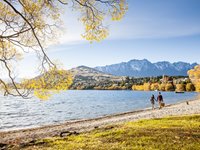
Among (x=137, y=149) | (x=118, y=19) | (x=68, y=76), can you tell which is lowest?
(x=137, y=149)

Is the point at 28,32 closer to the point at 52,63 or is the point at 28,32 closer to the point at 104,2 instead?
the point at 52,63

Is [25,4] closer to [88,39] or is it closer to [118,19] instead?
[88,39]

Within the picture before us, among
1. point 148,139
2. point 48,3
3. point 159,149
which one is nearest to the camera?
point 159,149

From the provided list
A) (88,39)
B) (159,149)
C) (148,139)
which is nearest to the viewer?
(159,149)

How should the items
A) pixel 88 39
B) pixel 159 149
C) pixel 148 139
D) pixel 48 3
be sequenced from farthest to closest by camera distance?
pixel 88 39, pixel 48 3, pixel 148 139, pixel 159 149

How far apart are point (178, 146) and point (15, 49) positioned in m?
13.2

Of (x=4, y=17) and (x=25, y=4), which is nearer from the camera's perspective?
(x=25, y=4)

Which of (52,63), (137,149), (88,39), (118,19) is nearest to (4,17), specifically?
(52,63)

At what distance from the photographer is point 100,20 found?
19.5m

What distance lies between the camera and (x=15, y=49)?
2102 centimetres

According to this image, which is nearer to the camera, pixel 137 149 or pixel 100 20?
pixel 137 149

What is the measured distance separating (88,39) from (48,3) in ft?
11.8

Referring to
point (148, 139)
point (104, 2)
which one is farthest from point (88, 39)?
point (148, 139)

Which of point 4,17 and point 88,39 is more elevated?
point 4,17
